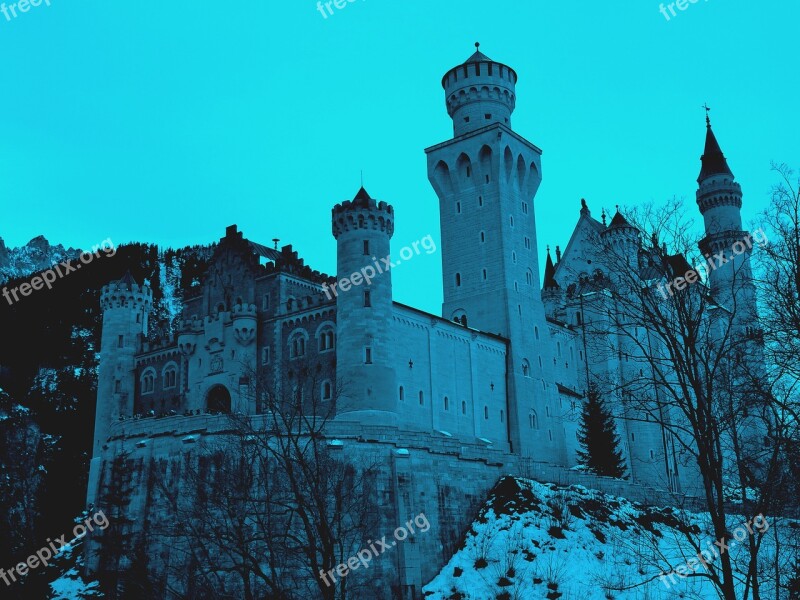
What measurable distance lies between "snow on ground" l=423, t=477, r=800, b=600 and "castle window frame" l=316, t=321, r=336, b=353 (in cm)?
1214

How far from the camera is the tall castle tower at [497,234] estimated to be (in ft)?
179

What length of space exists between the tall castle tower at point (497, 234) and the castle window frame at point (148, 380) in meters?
19.2

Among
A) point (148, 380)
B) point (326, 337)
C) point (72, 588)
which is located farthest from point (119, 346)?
point (72, 588)

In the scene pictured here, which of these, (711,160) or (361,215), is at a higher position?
(711,160)

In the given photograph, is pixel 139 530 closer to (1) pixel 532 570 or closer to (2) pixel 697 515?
(1) pixel 532 570

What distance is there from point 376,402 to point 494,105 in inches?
1041

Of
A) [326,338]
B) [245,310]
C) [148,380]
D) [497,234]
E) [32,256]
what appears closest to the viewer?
[326,338]

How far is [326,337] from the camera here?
46062 millimetres

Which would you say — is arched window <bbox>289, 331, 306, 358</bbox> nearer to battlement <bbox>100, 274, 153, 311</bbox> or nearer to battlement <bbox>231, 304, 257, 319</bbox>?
battlement <bbox>231, 304, 257, 319</bbox>

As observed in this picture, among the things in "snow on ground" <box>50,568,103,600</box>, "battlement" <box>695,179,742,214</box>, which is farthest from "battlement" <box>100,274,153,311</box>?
"battlement" <box>695,179,742,214</box>

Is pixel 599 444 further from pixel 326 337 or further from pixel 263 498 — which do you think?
pixel 263 498

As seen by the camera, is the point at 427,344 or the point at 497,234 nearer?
the point at 427,344

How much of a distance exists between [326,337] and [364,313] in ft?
13.1

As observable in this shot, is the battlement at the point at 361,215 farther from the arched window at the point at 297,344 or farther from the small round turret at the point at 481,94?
the small round turret at the point at 481,94
